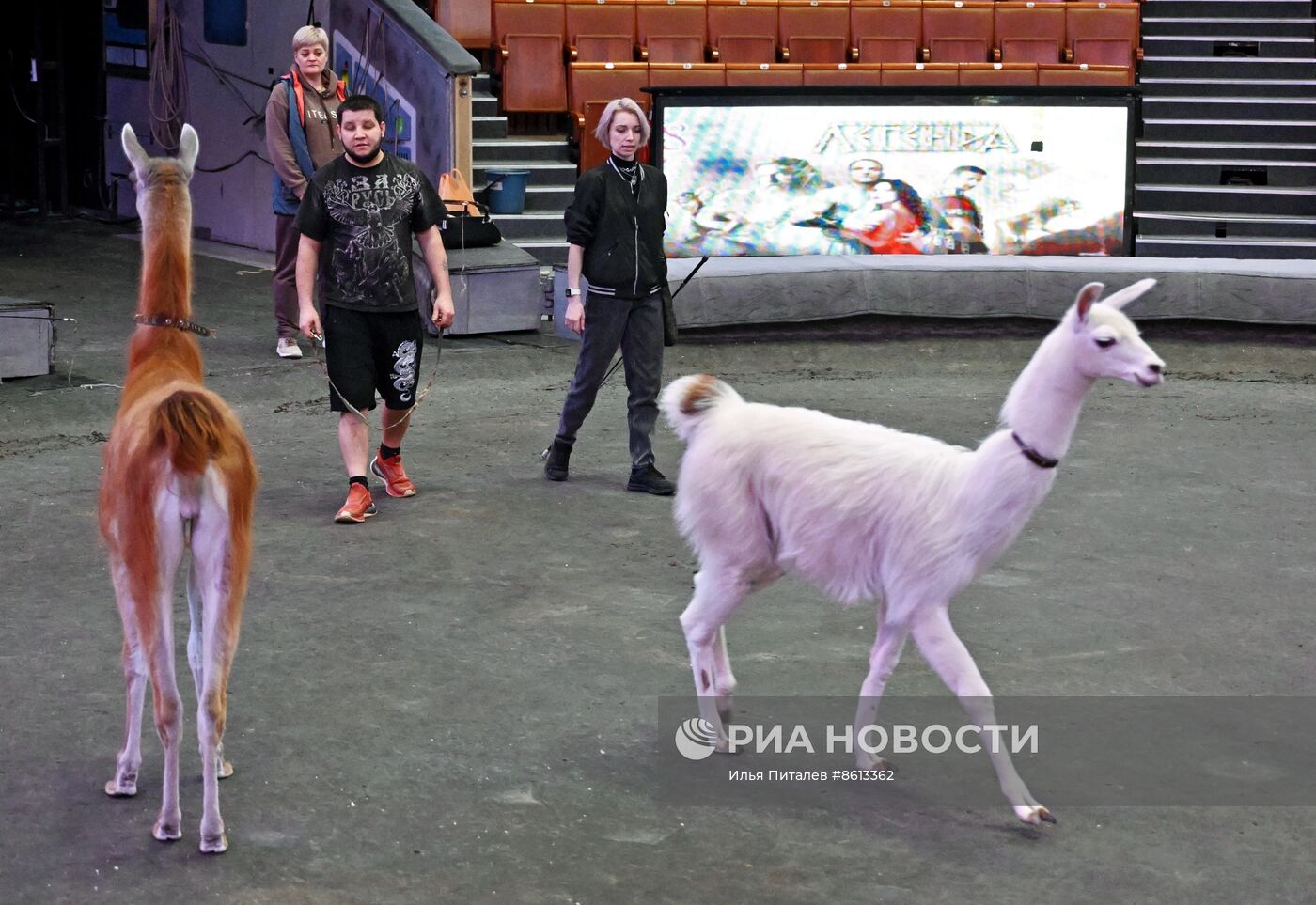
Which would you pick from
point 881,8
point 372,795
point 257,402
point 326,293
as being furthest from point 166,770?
point 881,8

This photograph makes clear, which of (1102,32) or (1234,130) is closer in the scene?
(1234,130)

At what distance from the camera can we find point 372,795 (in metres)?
4.75

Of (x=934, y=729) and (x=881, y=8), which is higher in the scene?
(x=881, y=8)

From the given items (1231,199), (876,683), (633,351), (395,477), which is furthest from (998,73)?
(876,683)

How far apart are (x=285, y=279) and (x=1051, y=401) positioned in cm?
735

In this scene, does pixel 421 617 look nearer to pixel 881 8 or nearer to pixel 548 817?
pixel 548 817

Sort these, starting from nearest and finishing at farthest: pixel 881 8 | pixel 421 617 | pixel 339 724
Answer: pixel 339 724 < pixel 421 617 < pixel 881 8

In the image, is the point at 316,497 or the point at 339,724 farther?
the point at 316,497

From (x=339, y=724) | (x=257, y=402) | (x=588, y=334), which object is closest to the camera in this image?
(x=339, y=724)

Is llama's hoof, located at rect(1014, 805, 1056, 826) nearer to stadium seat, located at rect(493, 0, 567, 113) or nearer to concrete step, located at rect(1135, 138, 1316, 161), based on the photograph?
stadium seat, located at rect(493, 0, 567, 113)

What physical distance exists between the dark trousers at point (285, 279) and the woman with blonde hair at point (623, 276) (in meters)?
3.23

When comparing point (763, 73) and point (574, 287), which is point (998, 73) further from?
point (574, 287)

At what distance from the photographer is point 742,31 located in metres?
16.1

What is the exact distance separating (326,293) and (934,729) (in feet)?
12.1
